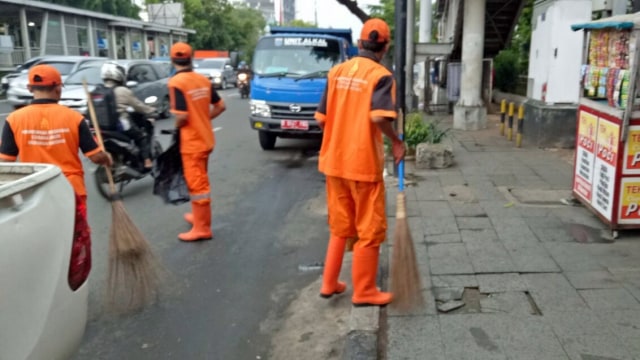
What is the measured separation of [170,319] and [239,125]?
11.2 m

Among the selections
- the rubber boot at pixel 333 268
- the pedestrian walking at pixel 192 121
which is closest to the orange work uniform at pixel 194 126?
the pedestrian walking at pixel 192 121

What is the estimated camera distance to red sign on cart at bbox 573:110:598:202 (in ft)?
18.6

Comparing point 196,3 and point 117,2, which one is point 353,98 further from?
point 196,3

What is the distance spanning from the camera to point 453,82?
48.8ft

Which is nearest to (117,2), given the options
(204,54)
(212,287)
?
(204,54)

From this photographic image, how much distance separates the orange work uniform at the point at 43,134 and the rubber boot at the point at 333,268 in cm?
192

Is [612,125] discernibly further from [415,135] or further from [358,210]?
[415,135]

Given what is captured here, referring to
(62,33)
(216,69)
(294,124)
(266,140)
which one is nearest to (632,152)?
(294,124)

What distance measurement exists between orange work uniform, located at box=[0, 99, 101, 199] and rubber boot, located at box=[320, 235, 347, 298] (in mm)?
1916

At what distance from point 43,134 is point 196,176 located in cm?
180

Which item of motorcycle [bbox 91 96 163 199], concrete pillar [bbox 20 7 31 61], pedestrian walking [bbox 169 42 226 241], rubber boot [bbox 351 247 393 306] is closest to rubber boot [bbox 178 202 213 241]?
pedestrian walking [bbox 169 42 226 241]

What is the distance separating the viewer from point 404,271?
397 cm

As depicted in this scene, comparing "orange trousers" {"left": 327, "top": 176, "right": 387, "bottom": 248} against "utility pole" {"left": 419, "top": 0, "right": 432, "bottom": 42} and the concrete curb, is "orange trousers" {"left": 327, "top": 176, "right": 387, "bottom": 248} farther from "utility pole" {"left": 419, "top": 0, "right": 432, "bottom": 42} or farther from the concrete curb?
"utility pole" {"left": 419, "top": 0, "right": 432, "bottom": 42}

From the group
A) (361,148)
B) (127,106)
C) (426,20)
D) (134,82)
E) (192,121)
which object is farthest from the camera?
(426,20)
